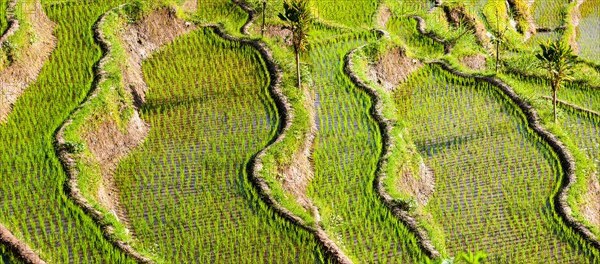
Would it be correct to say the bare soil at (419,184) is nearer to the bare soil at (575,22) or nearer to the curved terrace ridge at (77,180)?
the curved terrace ridge at (77,180)

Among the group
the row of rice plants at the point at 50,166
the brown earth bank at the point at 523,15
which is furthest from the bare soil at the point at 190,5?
the brown earth bank at the point at 523,15

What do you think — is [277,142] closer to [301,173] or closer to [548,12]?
[301,173]

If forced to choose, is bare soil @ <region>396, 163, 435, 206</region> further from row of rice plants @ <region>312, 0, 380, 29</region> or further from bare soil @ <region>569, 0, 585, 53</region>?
bare soil @ <region>569, 0, 585, 53</region>

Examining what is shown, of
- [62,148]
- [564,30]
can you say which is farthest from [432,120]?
[564,30]

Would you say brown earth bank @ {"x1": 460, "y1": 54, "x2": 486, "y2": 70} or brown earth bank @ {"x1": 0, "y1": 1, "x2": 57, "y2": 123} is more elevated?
brown earth bank @ {"x1": 0, "y1": 1, "x2": 57, "y2": 123}

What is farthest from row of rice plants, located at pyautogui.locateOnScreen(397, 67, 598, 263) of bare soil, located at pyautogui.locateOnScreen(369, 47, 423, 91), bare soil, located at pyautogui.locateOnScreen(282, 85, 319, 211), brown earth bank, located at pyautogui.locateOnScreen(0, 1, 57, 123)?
brown earth bank, located at pyautogui.locateOnScreen(0, 1, 57, 123)

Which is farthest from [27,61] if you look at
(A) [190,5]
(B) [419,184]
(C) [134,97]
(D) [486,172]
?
(D) [486,172]
